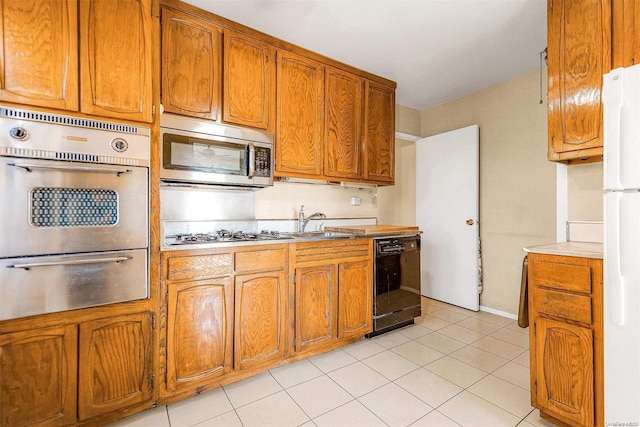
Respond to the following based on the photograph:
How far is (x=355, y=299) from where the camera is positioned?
2.57m

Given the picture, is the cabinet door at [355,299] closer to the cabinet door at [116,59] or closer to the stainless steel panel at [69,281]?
the stainless steel panel at [69,281]

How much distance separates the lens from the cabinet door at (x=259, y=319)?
1.98 meters

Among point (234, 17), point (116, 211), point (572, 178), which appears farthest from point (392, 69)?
point (116, 211)

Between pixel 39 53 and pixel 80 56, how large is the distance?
0.16 meters

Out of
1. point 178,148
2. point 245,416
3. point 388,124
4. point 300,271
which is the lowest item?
point 245,416

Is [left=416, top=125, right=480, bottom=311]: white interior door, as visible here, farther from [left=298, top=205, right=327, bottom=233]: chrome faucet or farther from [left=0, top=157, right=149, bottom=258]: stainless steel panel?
[left=0, top=157, right=149, bottom=258]: stainless steel panel

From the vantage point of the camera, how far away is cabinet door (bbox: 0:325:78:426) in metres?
1.36

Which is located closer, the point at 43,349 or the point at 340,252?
the point at 43,349

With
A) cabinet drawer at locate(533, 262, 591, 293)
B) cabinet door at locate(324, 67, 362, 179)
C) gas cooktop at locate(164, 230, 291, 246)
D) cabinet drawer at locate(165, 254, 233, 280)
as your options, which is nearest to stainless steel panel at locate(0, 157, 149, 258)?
cabinet drawer at locate(165, 254, 233, 280)

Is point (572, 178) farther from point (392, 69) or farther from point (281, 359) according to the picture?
point (281, 359)

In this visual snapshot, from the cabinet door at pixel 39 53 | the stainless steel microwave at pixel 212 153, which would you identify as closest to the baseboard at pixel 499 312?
the stainless steel microwave at pixel 212 153

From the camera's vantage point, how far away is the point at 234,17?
223 cm

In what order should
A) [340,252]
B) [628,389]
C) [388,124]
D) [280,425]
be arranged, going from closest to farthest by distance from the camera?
[628,389], [280,425], [340,252], [388,124]

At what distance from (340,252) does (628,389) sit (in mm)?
1728
